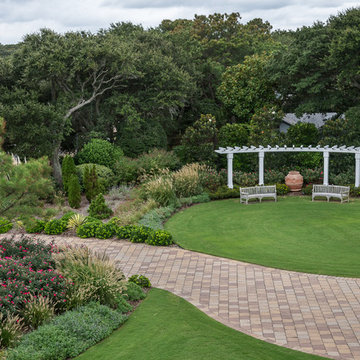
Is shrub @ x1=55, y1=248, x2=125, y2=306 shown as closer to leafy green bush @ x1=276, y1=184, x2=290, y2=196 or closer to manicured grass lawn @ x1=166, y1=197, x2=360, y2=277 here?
manicured grass lawn @ x1=166, y1=197, x2=360, y2=277

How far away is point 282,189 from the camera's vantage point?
20.1 m

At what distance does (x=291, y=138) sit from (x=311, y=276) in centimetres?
1336

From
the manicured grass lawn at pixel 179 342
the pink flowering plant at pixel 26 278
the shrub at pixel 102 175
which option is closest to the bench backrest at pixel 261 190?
the shrub at pixel 102 175

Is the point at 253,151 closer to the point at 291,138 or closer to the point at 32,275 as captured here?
the point at 291,138

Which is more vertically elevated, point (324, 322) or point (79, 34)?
point (79, 34)

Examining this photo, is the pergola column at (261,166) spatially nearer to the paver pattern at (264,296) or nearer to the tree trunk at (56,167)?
the paver pattern at (264,296)

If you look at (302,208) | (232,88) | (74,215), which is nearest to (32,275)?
(74,215)

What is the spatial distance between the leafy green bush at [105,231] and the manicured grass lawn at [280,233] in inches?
70.5

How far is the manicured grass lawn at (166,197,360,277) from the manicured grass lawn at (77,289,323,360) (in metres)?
3.67

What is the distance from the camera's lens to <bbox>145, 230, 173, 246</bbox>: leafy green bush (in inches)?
531

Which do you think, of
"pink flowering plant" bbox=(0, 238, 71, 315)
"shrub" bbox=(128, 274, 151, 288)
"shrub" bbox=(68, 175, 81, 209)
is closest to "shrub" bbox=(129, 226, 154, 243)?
"shrub" bbox=(128, 274, 151, 288)

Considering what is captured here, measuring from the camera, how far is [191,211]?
17438mm

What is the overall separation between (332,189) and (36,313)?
1338cm

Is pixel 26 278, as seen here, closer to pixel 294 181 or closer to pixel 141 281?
pixel 141 281
